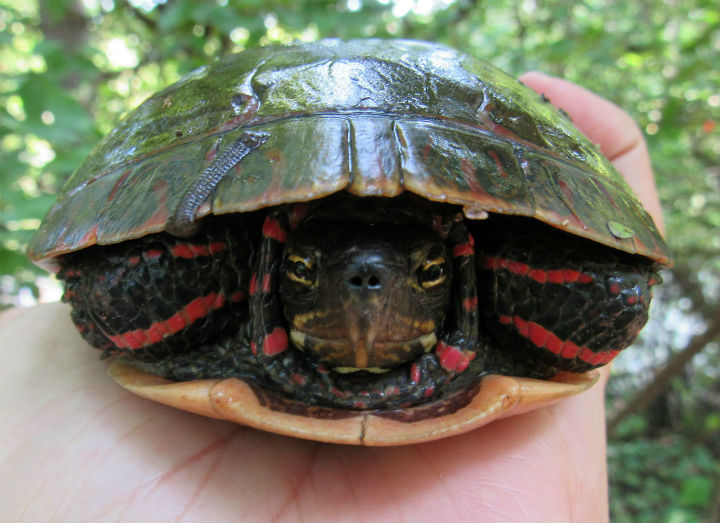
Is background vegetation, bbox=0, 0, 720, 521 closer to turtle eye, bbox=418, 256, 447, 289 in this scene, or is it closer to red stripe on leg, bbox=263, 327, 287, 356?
red stripe on leg, bbox=263, 327, 287, 356

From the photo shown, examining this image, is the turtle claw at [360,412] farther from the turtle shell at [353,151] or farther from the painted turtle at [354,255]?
the turtle shell at [353,151]

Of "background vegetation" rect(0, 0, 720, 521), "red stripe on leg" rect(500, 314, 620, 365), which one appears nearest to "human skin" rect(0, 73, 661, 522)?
"red stripe on leg" rect(500, 314, 620, 365)

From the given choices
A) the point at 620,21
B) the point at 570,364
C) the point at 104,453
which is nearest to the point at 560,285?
the point at 570,364

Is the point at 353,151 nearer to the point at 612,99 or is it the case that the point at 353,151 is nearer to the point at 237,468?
the point at 237,468

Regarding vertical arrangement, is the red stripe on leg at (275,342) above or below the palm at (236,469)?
above

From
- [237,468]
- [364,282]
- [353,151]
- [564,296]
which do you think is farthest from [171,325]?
[564,296]

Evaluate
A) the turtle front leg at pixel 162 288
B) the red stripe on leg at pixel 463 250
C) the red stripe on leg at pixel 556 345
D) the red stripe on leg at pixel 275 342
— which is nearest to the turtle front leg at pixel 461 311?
the red stripe on leg at pixel 463 250
